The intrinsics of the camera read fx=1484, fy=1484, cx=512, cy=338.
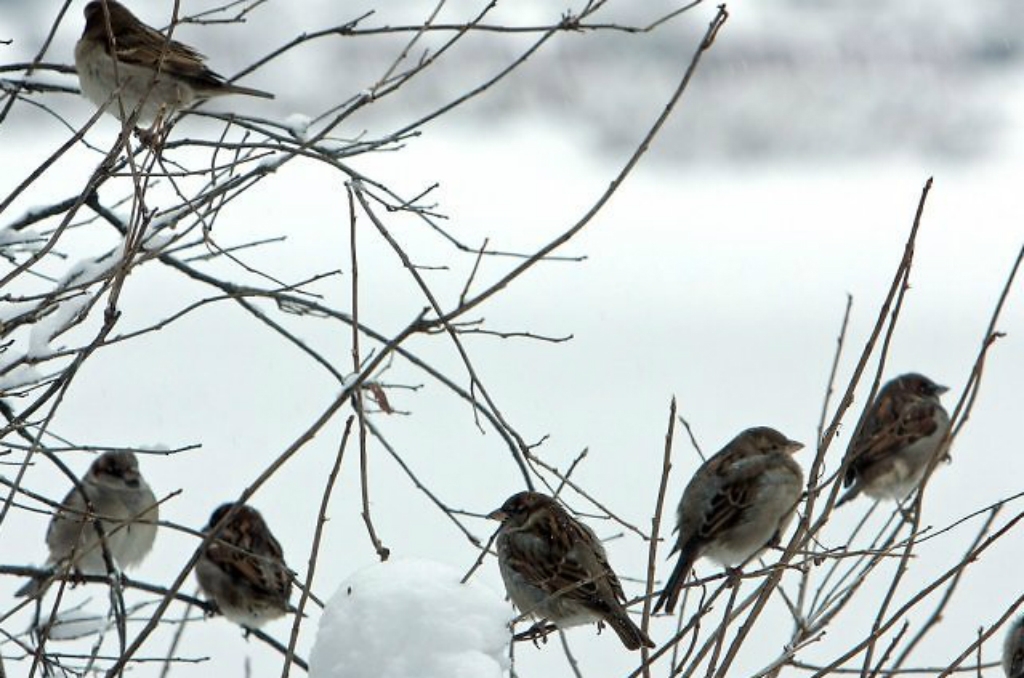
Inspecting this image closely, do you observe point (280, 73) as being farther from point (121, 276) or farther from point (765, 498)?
point (121, 276)

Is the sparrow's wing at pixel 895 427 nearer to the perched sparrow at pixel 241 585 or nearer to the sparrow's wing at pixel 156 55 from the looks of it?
the perched sparrow at pixel 241 585

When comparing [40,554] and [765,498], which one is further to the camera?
[40,554]

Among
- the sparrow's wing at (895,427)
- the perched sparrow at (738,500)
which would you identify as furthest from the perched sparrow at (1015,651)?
the sparrow's wing at (895,427)

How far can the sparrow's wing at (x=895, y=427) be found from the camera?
7.19 m

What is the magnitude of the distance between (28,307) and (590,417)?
29.5 ft

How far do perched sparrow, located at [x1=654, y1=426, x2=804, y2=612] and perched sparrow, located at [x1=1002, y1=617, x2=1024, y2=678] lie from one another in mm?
927

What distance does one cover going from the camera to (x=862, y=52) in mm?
19656

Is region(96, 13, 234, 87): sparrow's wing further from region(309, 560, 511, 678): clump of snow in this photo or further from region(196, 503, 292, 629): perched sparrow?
region(309, 560, 511, 678): clump of snow

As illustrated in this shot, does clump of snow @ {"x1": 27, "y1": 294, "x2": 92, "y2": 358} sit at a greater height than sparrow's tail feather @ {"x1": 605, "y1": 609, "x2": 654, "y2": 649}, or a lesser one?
greater

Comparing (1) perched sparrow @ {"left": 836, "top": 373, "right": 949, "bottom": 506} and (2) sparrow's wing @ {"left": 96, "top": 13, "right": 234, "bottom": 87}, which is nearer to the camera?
(2) sparrow's wing @ {"left": 96, "top": 13, "right": 234, "bottom": 87}

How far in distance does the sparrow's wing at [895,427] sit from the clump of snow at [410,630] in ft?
15.5

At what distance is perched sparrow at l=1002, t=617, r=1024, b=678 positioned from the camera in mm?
5172

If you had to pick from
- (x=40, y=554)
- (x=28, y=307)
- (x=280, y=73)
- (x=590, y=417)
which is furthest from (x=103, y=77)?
(x=280, y=73)

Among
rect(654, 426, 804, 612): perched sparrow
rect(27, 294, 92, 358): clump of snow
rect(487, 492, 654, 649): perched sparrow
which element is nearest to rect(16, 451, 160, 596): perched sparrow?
rect(487, 492, 654, 649): perched sparrow
